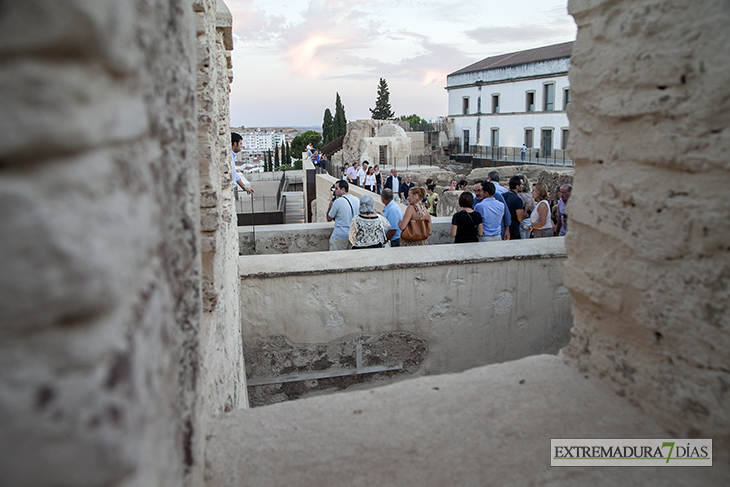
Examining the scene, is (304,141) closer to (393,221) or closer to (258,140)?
(393,221)

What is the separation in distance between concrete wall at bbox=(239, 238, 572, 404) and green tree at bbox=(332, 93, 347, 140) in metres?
39.3

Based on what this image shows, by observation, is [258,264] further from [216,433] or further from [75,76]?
[75,76]

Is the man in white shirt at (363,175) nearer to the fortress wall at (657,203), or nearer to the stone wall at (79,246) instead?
the fortress wall at (657,203)

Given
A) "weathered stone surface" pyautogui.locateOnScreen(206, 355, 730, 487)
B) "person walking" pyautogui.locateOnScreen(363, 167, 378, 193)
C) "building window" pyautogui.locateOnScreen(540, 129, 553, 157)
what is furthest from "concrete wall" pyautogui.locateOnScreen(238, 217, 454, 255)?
"building window" pyautogui.locateOnScreen(540, 129, 553, 157)

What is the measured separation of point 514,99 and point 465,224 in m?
30.4

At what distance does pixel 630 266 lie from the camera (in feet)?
6.08

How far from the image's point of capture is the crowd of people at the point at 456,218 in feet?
15.2

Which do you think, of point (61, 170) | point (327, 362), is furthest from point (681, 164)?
point (327, 362)

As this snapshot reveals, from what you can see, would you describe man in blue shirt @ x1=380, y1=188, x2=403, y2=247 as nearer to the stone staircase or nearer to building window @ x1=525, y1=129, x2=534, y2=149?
the stone staircase

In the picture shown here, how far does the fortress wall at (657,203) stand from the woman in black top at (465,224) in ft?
8.36

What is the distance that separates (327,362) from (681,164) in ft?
9.61

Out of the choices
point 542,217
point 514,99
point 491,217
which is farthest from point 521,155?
point 491,217

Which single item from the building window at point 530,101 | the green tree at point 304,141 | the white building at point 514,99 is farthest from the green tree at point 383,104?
the building window at point 530,101

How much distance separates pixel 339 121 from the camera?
42.9 meters
